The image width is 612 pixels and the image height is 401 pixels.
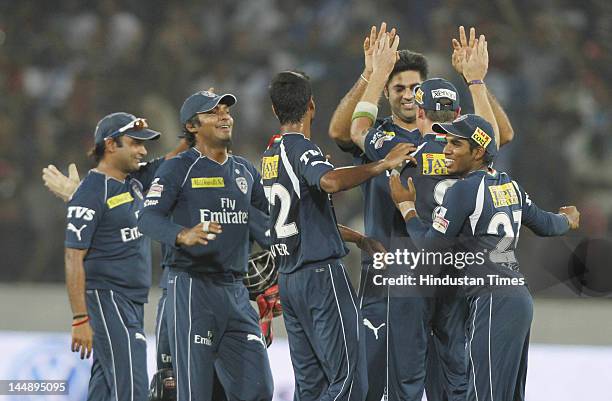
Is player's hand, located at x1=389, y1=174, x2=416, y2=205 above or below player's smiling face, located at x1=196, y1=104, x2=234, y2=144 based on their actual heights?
below

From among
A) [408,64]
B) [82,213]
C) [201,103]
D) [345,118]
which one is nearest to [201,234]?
[201,103]

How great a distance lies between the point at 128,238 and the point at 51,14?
220 inches

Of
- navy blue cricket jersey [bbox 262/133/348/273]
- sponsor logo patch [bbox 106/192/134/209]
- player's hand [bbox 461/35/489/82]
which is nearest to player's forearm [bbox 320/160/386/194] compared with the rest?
navy blue cricket jersey [bbox 262/133/348/273]

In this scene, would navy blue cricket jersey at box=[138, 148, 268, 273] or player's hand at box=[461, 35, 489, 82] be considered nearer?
navy blue cricket jersey at box=[138, 148, 268, 273]

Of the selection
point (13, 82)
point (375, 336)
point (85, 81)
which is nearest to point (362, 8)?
point (85, 81)

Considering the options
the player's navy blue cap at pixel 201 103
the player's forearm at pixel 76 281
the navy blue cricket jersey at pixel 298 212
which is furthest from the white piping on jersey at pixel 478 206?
the player's forearm at pixel 76 281

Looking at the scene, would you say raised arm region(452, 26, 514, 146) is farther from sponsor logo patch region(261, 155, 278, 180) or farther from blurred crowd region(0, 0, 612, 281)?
blurred crowd region(0, 0, 612, 281)

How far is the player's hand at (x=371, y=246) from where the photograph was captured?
5.47 metres

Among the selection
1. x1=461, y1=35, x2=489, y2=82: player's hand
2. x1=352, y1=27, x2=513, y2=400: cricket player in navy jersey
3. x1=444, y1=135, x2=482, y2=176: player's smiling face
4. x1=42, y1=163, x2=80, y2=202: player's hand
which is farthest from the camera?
x1=42, y1=163, x2=80, y2=202: player's hand

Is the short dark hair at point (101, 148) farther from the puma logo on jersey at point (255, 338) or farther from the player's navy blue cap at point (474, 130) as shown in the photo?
the player's navy blue cap at point (474, 130)

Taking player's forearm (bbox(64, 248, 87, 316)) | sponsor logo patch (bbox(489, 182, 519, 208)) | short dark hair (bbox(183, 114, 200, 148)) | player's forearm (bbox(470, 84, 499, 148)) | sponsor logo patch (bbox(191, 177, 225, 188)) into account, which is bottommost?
player's forearm (bbox(64, 248, 87, 316))

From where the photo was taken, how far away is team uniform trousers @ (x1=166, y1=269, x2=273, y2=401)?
16.9 feet

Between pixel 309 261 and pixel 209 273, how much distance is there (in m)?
0.62

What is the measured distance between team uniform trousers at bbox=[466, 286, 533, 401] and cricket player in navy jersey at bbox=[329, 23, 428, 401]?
61cm
